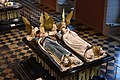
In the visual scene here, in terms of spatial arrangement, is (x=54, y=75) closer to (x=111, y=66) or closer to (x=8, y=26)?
(x=111, y=66)

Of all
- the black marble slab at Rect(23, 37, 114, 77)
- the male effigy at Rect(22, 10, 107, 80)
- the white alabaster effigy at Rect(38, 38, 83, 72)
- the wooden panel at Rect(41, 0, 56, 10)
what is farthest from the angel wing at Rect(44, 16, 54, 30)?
the wooden panel at Rect(41, 0, 56, 10)

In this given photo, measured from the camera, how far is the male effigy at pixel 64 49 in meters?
4.05

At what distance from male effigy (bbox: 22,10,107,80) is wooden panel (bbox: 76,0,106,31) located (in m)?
2.45

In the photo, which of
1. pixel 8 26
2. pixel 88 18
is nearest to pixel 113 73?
pixel 88 18

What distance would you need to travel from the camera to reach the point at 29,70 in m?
4.73

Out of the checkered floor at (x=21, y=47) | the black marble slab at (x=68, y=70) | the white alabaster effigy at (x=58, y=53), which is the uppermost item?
the white alabaster effigy at (x=58, y=53)

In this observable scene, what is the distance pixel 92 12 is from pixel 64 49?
12.3 feet

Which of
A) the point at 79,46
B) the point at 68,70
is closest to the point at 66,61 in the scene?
the point at 68,70

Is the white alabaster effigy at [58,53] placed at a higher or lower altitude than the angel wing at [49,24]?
lower

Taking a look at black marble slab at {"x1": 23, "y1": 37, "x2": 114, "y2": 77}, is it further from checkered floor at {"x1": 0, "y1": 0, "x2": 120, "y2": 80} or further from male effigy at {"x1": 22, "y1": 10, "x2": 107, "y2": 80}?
checkered floor at {"x1": 0, "y1": 0, "x2": 120, "y2": 80}

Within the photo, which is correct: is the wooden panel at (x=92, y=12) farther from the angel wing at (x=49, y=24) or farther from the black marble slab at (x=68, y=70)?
the black marble slab at (x=68, y=70)

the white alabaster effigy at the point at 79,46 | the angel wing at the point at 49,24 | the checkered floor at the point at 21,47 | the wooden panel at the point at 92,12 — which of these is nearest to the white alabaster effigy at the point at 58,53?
the white alabaster effigy at the point at 79,46

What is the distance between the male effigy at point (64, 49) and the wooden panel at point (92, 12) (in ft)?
8.02

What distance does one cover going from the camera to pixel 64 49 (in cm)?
444
